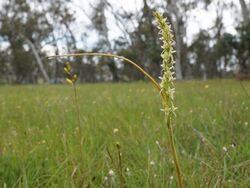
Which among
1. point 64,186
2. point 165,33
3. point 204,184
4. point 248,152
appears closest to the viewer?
point 165,33

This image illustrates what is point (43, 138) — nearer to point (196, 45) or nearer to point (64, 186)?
point (64, 186)

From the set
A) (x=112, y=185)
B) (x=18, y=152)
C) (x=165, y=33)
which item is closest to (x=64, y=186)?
(x=112, y=185)

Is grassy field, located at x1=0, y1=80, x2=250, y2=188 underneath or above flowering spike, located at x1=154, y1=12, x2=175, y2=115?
underneath

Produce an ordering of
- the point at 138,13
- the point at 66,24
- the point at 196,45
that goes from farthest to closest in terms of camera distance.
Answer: the point at 196,45, the point at 66,24, the point at 138,13

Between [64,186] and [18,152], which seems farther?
[18,152]

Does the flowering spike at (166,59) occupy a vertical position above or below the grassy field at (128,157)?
above

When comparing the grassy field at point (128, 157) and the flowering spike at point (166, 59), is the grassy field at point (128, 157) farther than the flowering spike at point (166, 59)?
Yes

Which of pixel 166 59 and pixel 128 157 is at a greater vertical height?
pixel 166 59

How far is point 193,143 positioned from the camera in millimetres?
2104

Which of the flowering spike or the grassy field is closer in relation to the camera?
the flowering spike

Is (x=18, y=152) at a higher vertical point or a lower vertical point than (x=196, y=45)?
lower

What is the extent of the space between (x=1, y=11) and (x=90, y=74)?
18.2m

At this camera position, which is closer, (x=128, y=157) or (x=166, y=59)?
(x=166, y=59)

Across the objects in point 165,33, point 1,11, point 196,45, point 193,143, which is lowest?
point 193,143
